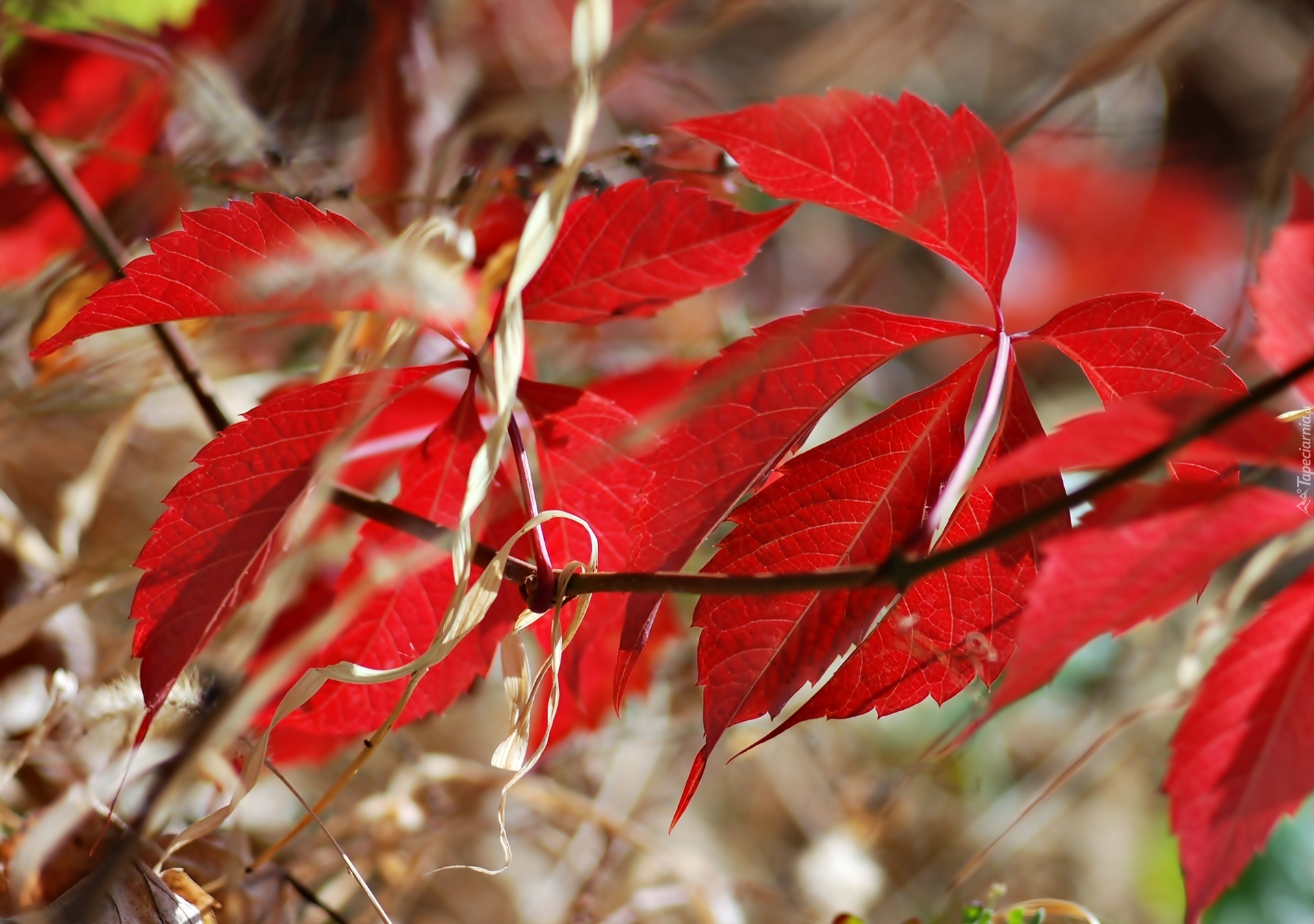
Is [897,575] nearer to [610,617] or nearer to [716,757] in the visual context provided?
[610,617]

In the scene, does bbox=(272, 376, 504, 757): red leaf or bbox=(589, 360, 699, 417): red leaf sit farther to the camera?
bbox=(589, 360, 699, 417): red leaf

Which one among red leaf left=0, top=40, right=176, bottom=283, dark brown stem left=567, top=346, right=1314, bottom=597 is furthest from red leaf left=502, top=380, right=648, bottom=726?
red leaf left=0, top=40, right=176, bottom=283

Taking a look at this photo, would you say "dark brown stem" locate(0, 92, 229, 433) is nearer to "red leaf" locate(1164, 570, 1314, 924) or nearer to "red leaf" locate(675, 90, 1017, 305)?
"red leaf" locate(675, 90, 1017, 305)

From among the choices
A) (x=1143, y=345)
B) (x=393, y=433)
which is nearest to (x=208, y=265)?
(x=393, y=433)

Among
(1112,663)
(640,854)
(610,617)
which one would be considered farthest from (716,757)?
(610,617)

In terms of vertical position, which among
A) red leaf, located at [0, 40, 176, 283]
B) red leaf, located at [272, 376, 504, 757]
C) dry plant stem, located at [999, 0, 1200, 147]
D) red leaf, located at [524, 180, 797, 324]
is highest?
red leaf, located at [0, 40, 176, 283]

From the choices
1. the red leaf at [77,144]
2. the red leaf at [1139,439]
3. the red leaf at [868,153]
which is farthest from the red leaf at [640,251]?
the red leaf at [77,144]

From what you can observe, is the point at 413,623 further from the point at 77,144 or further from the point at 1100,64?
the point at 77,144
